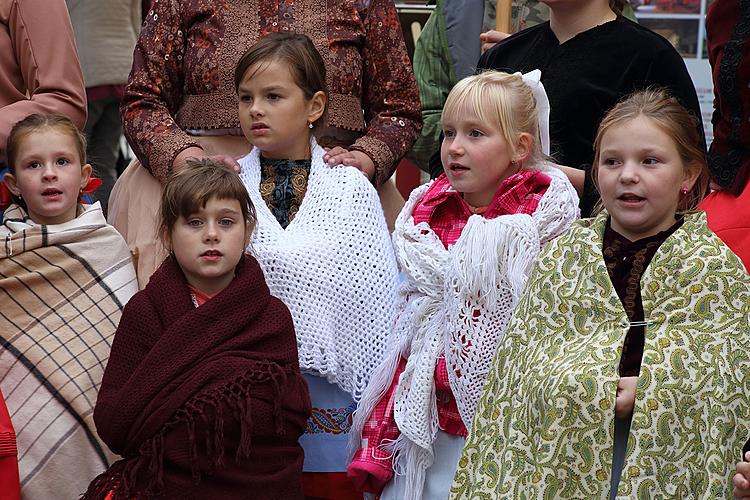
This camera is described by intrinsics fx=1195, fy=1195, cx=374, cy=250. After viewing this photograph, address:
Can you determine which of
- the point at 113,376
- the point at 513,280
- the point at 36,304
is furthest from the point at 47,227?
the point at 513,280

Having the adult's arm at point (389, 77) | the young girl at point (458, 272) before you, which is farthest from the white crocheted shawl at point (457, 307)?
the adult's arm at point (389, 77)

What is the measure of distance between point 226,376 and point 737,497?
1263mm

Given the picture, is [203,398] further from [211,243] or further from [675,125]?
[675,125]

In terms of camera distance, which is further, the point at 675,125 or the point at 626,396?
the point at 675,125

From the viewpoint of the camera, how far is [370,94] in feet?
13.0

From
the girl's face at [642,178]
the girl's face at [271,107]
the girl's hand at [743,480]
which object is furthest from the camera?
the girl's face at [271,107]

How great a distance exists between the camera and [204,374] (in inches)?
119

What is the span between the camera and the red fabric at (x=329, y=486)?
136 inches

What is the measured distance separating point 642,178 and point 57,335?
1.69m

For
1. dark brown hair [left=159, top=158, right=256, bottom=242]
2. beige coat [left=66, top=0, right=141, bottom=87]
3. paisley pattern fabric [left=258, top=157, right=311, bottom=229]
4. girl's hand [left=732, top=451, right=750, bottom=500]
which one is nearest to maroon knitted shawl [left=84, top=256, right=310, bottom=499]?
dark brown hair [left=159, top=158, right=256, bottom=242]

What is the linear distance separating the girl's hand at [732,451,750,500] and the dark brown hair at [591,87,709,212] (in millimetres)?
652

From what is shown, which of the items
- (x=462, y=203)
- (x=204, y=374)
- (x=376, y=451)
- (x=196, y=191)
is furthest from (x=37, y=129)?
(x=376, y=451)

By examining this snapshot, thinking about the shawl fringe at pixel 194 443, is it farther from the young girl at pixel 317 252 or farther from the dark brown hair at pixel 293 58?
the dark brown hair at pixel 293 58

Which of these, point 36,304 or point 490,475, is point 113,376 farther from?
point 490,475
